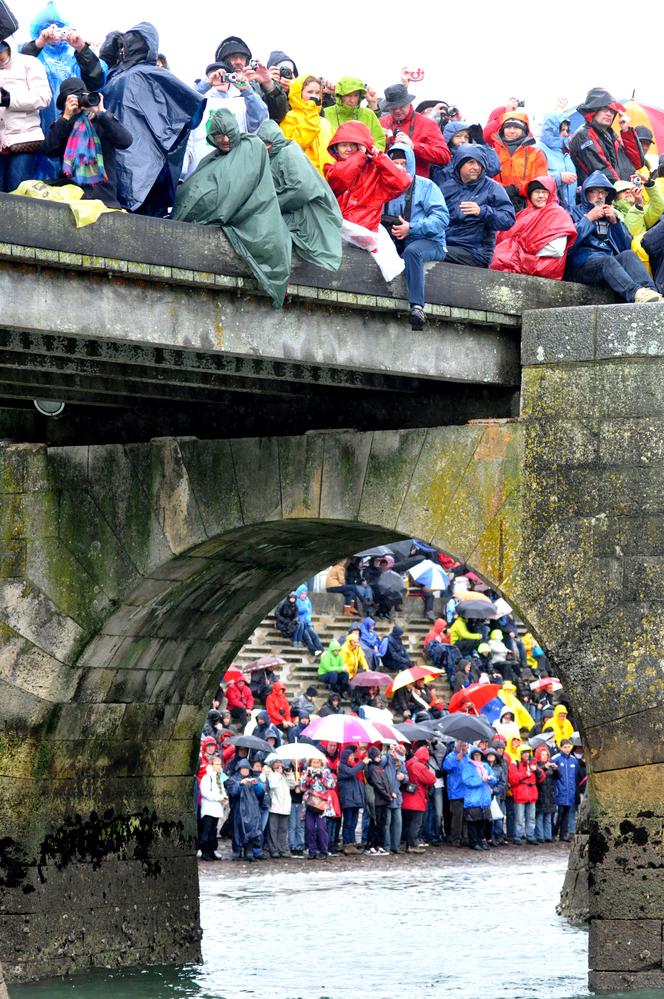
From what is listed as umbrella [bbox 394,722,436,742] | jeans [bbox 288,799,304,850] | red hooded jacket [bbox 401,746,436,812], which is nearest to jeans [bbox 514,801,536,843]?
umbrella [bbox 394,722,436,742]

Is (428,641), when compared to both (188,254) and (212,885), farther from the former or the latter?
(188,254)

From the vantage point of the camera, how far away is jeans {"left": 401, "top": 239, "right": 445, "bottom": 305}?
47.1 feet

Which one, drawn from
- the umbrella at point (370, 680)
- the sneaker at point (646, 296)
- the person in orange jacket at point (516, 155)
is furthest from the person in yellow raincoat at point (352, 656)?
the sneaker at point (646, 296)

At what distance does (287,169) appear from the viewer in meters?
14.1

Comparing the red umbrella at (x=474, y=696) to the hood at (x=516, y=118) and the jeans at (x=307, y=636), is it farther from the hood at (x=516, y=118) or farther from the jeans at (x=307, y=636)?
the hood at (x=516, y=118)

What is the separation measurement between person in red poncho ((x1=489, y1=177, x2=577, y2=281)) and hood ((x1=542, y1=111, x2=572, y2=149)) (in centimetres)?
413

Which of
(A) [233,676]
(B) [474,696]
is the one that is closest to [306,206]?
(A) [233,676]

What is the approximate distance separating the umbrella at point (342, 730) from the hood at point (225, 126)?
11865 mm

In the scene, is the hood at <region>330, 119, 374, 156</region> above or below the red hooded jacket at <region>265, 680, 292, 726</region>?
above

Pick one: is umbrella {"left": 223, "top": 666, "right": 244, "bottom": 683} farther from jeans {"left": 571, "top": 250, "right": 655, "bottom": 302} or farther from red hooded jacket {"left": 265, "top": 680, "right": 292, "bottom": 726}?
jeans {"left": 571, "top": 250, "right": 655, "bottom": 302}

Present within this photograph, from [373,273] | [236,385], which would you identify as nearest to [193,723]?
[236,385]

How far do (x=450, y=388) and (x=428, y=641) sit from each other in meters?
17.3

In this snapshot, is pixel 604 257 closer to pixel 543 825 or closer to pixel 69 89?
pixel 69 89

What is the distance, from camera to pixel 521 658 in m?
33.8
